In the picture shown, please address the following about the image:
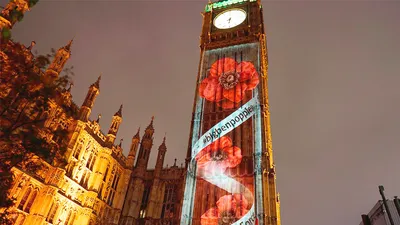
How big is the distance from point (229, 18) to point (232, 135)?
2400cm

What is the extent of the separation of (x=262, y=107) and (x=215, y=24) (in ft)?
67.6

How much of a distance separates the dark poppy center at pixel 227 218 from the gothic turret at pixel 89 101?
1896cm

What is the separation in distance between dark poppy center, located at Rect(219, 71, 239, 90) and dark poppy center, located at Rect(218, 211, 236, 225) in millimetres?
17339

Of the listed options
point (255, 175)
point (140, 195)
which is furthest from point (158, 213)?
point (255, 175)

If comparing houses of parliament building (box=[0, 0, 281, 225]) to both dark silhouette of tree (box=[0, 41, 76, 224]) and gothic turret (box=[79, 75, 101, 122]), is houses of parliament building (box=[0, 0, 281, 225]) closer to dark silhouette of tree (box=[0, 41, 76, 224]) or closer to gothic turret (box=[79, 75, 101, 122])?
gothic turret (box=[79, 75, 101, 122])

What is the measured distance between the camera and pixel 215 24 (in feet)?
164

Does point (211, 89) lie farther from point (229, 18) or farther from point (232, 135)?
point (229, 18)

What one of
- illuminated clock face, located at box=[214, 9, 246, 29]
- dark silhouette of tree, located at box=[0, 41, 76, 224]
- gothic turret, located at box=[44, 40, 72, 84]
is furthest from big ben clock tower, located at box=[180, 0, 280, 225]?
dark silhouette of tree, located at box=[0, 41, 76, 224]

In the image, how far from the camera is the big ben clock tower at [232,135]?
100ft

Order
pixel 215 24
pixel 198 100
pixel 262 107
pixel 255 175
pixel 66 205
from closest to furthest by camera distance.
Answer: pixel 66 205 → pixel 255 175 → pixel 262 107 → pixel 198 100 → pixel 215 24

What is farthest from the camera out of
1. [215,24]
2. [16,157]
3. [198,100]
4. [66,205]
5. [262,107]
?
[215,24]

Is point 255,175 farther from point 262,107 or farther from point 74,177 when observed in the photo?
point 74,177

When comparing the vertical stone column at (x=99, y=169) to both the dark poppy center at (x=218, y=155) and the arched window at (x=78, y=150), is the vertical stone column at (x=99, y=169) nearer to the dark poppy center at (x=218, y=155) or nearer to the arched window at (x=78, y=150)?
the arched window at (x=78, y=150)

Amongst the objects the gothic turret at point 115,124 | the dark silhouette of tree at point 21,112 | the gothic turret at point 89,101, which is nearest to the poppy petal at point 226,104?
the gothic turret at point 115,124
